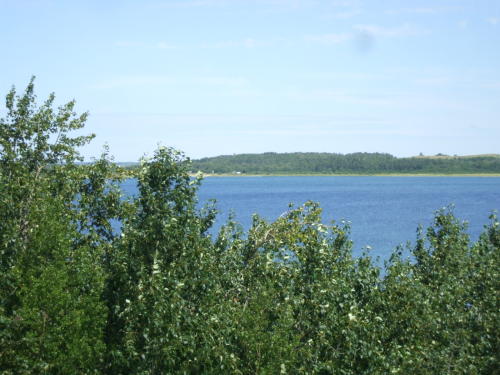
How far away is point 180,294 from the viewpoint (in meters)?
15.3

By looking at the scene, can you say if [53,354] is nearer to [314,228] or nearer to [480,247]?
[314,228]

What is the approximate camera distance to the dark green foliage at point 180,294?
46.7ft

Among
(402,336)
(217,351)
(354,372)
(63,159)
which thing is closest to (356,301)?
(402,336)

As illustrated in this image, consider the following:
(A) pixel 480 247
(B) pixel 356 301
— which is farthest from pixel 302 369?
(A) pixel 480 247

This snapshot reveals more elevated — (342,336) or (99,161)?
(99,161)

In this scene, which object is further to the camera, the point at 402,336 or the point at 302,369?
the point at 402,336

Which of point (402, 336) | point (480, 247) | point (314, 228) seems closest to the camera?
point (402, 336)

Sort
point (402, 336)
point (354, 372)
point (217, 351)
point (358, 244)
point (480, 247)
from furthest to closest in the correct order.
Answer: point (358, 244) < point (480, 247) < point (402, 336) < point (354, 372) < point (217, 351)

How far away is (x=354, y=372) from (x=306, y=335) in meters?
1.56

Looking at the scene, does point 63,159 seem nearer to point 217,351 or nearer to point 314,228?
point 314,228

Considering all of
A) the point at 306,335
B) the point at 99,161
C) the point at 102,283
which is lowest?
the point at 306,335

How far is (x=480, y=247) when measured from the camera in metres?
23.7

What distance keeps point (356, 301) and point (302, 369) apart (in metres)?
3.96

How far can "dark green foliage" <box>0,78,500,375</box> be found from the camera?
1424 centimetres
